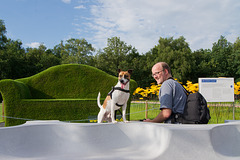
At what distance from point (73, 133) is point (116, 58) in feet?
87.3

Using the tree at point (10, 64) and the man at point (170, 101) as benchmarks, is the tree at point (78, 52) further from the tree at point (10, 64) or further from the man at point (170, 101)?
the man at point (170, 101)

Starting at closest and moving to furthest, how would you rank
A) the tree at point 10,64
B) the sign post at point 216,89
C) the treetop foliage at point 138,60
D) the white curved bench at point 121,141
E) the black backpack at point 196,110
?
the white curved bench at point 121,141
the black backpack at point 196,110
the sign post at point 216,89
the tree at point 10,64
the treetop foliage at point 138,60

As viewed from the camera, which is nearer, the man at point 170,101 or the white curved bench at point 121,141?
the white curved bench at point 121,141

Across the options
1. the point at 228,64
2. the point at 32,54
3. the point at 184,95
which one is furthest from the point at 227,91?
the point at 32,54

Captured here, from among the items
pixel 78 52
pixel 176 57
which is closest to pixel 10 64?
pixel 78 52

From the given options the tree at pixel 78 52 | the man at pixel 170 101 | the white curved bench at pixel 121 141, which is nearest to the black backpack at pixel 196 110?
the man at pixel 170 101

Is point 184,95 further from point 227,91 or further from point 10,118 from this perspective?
point 10,118

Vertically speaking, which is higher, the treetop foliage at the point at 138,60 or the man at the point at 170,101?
the treetop foliage at the point at 138,60

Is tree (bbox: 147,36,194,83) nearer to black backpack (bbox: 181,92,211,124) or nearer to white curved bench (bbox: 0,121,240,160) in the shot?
black backpack (bbox: 181,92,211,124)

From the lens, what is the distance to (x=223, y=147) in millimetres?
1806

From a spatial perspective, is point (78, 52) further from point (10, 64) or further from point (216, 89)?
point (216, 89)

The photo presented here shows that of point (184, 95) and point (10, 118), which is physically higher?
point (184, 95)

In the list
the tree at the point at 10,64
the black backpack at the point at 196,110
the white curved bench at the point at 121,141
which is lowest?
the white curved bench at the point at 121,141

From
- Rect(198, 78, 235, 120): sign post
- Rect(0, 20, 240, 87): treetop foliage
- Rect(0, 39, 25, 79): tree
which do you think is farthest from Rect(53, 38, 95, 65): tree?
Rect(198, 78, 235, 120): sign post
